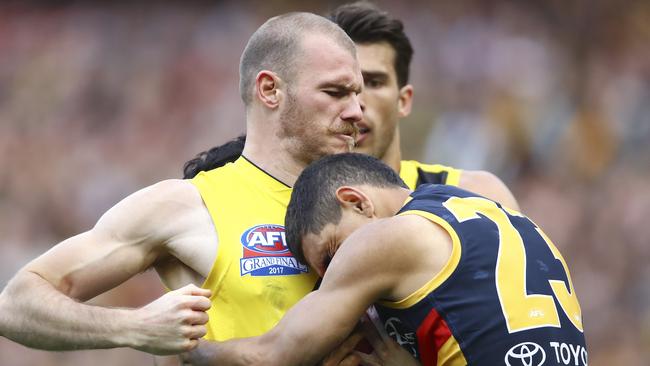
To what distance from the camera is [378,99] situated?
639 centimetres

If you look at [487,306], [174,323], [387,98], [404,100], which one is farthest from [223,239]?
[404,100]

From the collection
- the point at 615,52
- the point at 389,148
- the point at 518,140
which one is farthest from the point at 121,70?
the point at 389,148

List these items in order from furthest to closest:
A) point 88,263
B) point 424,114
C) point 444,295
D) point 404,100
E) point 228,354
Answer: point 424,114 < point 404,100 < point 88,263 < point 228,354 < point 444,295

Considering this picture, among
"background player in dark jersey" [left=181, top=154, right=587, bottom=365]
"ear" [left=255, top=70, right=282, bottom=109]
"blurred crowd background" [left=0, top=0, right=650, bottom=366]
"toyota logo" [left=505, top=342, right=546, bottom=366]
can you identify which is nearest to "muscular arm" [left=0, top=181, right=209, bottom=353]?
"background player in dark jersey" [left=181, top=154, right=587, bottom=365]

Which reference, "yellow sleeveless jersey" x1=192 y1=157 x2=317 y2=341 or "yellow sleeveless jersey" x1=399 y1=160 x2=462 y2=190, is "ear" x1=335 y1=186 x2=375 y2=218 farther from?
"yellow sleeveless jersey" x1=399 y1=160 x2=462 y2=190

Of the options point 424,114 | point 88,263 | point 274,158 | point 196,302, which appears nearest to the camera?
point 196,302

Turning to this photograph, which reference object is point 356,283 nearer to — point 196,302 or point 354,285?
point 354,285

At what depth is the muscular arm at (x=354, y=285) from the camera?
12.8ft

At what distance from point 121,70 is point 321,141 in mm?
6774

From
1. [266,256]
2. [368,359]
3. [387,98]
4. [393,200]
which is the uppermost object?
[387,98]

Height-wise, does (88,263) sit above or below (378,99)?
below

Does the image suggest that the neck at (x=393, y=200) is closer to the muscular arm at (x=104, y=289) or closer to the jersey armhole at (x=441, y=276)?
the jersey armhole at (x=441, y=276)

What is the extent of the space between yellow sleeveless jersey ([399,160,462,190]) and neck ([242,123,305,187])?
4.70ft

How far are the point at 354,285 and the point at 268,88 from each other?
4.16 feet
